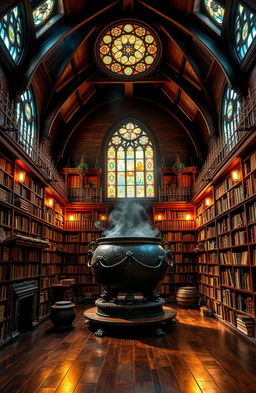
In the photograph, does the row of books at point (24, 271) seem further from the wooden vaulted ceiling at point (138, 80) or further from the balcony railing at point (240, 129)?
the balcony railing at point (240, 129)

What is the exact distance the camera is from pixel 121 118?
1124 centimetres

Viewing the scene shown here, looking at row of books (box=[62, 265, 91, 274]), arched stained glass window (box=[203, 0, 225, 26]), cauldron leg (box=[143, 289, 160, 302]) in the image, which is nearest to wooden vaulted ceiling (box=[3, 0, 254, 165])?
arched stained glass window (box=[203, 0, 225, 26])

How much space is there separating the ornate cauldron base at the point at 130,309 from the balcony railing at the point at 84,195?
5.46 metres

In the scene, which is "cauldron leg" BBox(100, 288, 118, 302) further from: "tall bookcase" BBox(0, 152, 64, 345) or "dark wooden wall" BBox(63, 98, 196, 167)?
"dark wooden wall" BBox(63, 98, 196, 167)

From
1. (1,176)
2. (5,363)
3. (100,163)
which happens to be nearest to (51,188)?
(1,176)

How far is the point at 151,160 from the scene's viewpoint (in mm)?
10922

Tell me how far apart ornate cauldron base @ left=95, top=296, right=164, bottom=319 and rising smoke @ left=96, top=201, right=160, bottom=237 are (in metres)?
4.93

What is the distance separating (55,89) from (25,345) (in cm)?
697

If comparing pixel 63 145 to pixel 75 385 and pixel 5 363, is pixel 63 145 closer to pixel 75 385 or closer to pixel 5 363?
pixel 5 363

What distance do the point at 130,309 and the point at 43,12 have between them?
738 cm

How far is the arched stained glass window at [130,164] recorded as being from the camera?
10.6 metres

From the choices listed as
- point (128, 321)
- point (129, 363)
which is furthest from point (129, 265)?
point (129, 363)

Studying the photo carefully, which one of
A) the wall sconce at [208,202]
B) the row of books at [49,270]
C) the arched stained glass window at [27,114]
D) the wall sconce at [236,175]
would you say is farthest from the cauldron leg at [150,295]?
the arched stained glass window at [27,114]

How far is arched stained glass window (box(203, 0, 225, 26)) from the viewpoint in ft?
23.0
